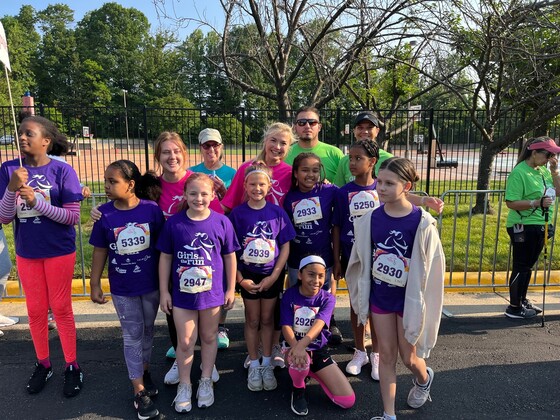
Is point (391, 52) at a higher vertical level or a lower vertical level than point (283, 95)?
higher

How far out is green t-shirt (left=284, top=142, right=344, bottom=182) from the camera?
12.7 feet

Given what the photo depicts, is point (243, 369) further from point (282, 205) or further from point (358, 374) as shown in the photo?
point (282, 205)

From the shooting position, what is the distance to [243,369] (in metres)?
3.50

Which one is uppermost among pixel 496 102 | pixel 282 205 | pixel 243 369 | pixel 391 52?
pixel 391 52

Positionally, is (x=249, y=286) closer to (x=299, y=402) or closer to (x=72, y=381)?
(x=299, y=402)

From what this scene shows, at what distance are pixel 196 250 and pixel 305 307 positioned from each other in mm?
883

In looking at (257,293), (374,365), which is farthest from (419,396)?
(257,293)

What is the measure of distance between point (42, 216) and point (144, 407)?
1523mm

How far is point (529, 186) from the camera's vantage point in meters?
4.14

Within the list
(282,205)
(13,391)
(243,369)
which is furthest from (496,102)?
(13,391)

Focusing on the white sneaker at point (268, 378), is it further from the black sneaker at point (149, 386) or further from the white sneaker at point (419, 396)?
the white sneaker at point (419, 396)

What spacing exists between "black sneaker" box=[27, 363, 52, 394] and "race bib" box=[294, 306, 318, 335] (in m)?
1.93

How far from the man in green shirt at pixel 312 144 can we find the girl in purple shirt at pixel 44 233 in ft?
6.16

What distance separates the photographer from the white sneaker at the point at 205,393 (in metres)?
2.95
